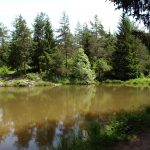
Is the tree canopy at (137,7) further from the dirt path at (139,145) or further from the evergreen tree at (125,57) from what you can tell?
the evergreen tree at (125,57)

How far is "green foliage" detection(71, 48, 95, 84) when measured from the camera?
50094 mm

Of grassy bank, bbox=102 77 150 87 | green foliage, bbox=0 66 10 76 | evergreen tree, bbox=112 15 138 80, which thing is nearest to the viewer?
grassy bank, bbox=102 77 150 87

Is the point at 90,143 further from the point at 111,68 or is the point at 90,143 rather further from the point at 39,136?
the point at 111,68

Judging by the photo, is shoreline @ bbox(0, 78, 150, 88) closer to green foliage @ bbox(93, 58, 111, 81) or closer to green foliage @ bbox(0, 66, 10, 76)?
green foliage @ bbox(93, 58, 111, 81)

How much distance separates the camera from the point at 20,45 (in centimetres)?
5494

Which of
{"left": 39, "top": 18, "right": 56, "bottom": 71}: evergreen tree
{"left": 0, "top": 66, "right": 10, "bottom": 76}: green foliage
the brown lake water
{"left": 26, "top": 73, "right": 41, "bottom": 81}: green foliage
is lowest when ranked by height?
the brown lake water

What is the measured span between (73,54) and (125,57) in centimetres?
957

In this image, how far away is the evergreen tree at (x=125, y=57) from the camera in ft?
165

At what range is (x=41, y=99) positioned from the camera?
33156 millimetres

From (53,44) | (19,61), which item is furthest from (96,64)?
(19,61)

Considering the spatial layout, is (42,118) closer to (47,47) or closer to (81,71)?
(81,71)

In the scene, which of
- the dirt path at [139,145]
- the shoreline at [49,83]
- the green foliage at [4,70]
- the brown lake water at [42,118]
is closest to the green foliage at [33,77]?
the shoreline at [49,83]

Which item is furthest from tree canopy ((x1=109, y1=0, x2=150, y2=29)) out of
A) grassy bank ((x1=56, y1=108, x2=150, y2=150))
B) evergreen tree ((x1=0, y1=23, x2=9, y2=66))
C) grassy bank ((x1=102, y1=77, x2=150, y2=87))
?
evergreen tree ((x1=0, y1=23, x2=9, y2=66))

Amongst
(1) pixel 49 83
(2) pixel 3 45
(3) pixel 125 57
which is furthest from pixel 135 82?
(2) pixel 3 45
